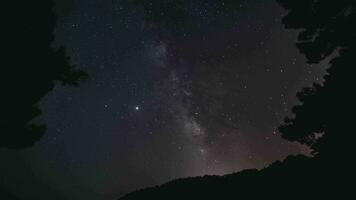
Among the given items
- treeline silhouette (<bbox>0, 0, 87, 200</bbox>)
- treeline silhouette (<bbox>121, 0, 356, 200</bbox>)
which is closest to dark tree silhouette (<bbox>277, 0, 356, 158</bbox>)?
treeline silhouette (<bbox>121, 0, 356, 200</bbox>)

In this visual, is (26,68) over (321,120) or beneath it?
beneath

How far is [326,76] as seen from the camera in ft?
34.1

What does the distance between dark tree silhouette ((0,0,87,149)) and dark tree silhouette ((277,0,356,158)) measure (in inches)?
316

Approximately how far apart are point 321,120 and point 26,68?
10.1 meters

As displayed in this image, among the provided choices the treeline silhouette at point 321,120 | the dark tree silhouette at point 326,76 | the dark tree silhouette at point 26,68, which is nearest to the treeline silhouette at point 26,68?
the dark tree silhouette at point 26,68

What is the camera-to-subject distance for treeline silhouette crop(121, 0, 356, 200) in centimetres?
977

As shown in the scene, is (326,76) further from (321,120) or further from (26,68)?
(26,68)

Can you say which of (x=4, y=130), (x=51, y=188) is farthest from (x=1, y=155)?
(x=4, y=130)

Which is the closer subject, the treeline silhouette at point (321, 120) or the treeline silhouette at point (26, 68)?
the treeline silhouette at point (321, 120)

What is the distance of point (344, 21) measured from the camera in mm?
10391

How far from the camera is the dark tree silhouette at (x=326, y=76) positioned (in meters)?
9.96

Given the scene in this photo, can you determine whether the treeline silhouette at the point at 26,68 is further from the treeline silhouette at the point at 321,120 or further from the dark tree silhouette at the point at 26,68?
the treeline silhouette at the point at 321,120

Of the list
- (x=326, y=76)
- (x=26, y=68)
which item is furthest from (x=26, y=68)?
(x=326, y=76)

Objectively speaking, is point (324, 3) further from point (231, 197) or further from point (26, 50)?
point (26, 50)
